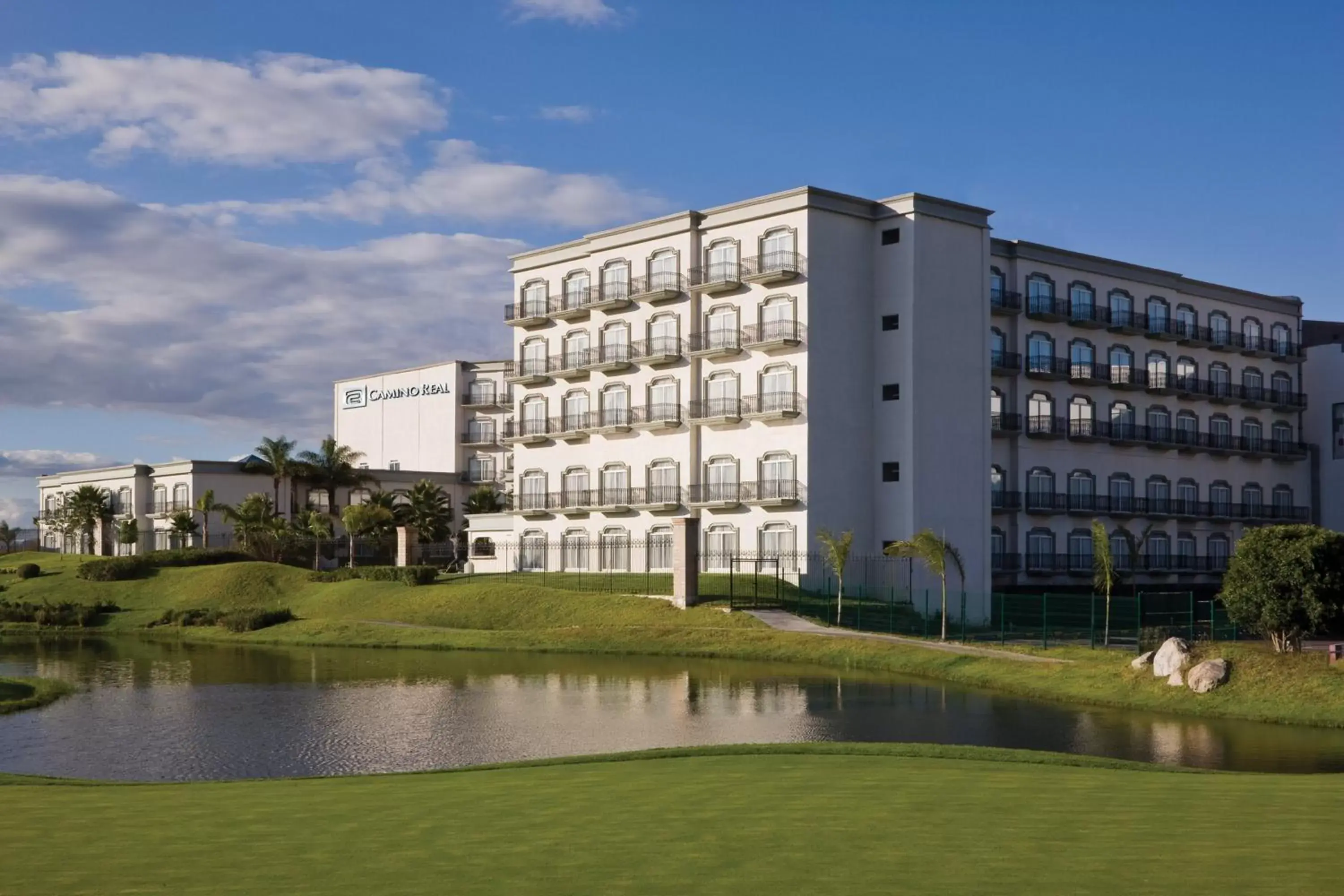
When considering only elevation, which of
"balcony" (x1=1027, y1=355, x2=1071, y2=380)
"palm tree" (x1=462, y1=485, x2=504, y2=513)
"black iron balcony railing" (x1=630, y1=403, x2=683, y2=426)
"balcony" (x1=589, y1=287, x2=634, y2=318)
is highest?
"balcony" (x1=589, y1=287, x2=634, y2=318)

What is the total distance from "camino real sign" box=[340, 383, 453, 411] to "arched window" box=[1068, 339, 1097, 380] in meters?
48.1

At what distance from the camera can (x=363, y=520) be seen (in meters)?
78.9

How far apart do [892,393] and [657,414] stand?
492 inches

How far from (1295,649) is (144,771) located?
87.4ft

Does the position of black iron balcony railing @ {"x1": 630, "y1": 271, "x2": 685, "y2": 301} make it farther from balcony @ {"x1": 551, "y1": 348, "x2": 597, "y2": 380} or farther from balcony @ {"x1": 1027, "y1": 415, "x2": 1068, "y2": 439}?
balcony @ {"x1": 1027, "y1": 415, "x2": 1068, "y2": 439}

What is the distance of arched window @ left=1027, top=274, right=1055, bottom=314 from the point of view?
69312 millimetres

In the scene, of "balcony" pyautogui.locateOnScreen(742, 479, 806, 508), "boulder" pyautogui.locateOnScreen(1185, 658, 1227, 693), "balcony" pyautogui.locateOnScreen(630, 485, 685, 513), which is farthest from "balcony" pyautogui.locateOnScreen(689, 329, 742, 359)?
"boulder" pyautogui.locateOnScreen(1185, 658, 1227, 693)

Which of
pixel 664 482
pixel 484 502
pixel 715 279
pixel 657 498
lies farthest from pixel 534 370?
pixel 484 502

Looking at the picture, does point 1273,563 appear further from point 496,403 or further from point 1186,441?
point 496,403

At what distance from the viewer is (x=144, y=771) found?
22.3 meters

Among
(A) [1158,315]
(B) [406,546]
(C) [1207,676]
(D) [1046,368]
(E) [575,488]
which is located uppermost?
(A) [1158,315]

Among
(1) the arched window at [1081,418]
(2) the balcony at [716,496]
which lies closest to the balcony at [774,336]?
(2) the balcony at [716,496]

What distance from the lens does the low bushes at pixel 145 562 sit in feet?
227

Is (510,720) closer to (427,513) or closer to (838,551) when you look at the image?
(838,551)
